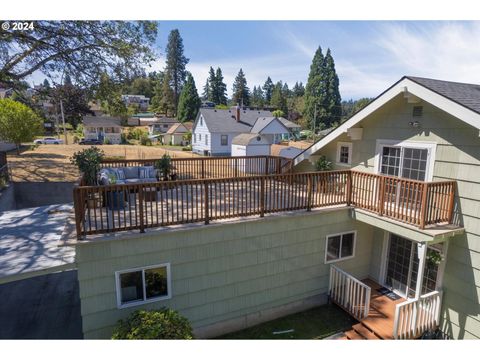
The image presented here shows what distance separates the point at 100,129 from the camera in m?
51.8

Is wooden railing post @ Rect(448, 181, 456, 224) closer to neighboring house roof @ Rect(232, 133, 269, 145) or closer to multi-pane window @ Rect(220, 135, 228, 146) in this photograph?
neighboring house roof @ Rect(232, 133, 269, 145)

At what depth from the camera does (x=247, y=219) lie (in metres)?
6.66

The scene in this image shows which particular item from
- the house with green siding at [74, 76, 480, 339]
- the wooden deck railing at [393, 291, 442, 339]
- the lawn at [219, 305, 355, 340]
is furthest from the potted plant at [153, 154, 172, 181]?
the wooden deck railing at [393, 291, 442, 339]

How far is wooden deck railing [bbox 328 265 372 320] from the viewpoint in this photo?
691 cm

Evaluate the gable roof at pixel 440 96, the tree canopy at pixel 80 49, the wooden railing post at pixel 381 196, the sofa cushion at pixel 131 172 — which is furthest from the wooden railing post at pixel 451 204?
the tree canopy at pixel 80 49

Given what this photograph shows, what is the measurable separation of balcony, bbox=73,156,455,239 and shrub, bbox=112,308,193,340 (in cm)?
163

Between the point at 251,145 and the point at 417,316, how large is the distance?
21.3 m

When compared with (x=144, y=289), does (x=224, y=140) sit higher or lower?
higher

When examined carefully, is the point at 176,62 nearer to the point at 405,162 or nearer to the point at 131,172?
the point at 131,172

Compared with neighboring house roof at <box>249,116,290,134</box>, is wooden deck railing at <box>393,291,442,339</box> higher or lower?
lower

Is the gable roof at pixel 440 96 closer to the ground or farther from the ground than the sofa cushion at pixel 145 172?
farther from the ground

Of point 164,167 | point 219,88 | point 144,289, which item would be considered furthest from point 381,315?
point 219,88

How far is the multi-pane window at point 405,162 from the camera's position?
7137 millimetres

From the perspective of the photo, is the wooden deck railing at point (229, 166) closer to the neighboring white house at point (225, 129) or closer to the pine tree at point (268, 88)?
the neighboring white house at point (225, 129)
